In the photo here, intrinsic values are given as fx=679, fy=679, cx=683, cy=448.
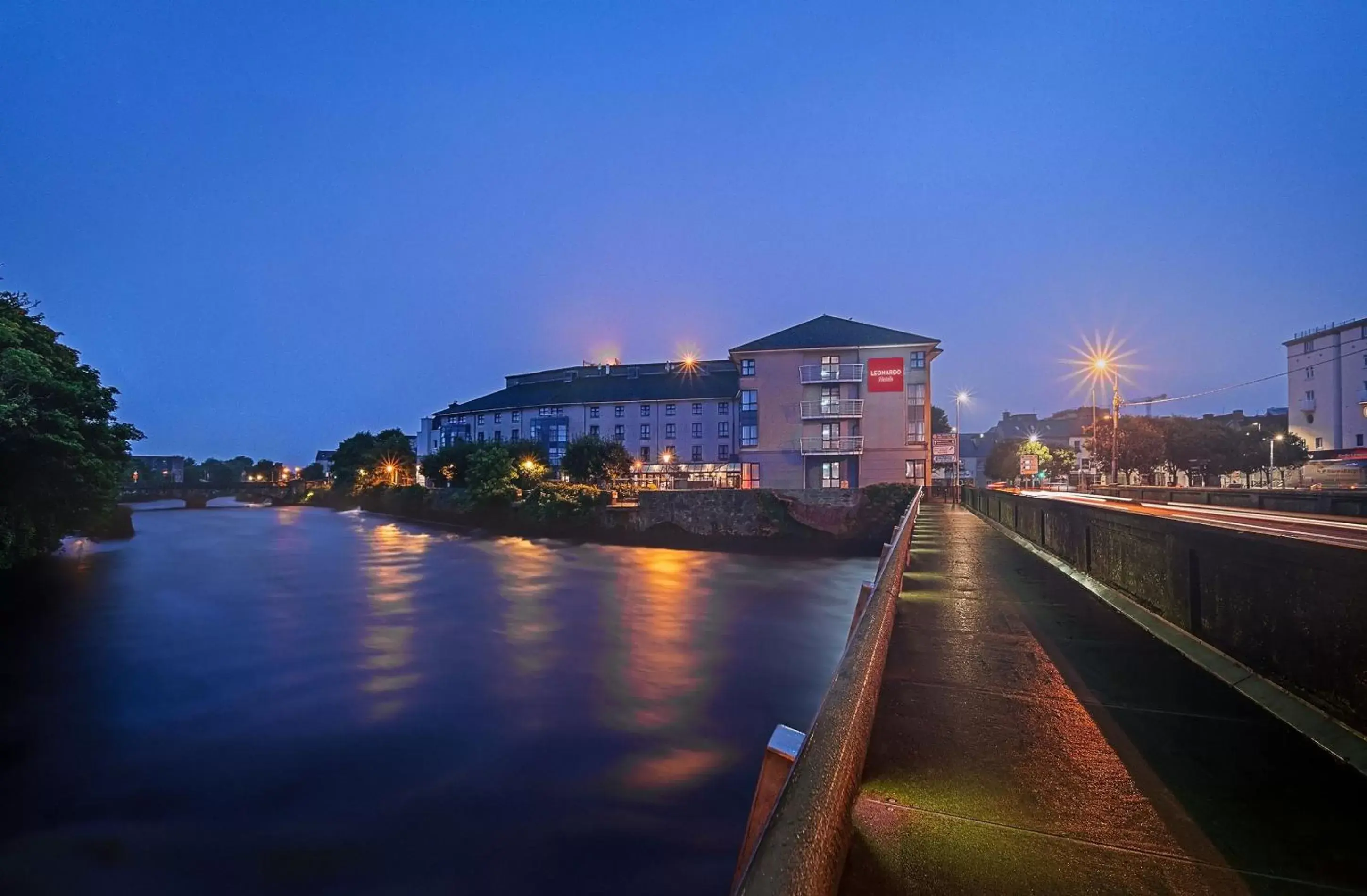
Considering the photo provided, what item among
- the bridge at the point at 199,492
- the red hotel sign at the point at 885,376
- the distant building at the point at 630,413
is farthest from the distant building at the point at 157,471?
the red hotel sign at the point at 885,376

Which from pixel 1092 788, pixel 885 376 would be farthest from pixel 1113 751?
pixel 885 376

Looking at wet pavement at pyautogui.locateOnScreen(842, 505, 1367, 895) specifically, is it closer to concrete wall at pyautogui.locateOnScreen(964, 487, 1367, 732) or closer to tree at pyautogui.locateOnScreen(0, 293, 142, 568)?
concrete wall at pyautogui.locateOnScreen(964, 487, 1367, 732)

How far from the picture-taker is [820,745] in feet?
8.54

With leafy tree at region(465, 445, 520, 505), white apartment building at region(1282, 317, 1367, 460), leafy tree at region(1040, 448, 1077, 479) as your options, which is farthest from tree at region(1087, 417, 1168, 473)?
leafy tree at region(465, 445, 520, 505)

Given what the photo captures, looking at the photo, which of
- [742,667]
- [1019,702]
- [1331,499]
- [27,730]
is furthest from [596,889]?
[1331,499]

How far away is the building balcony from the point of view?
184 feet

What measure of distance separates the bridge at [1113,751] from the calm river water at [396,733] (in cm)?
725

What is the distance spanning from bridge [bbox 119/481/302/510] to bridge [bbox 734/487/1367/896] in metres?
132

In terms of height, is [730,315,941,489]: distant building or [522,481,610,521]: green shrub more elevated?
[730,315,941,489]: distant building

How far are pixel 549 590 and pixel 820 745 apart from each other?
116 feet

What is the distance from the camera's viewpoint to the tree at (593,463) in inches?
2387

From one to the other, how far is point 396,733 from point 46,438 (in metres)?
19.4

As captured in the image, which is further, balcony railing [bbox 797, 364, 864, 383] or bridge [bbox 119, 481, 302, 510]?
bridge [bbox 119, 481, 302, 510]

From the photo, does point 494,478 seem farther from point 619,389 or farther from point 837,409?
point 837,409
